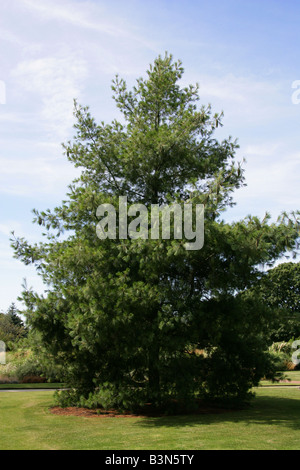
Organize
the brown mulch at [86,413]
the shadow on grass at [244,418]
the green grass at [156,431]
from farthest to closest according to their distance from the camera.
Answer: the brown mulch at [86,413] < the shadow on grass at [244,418] < the green grass at [156,431]

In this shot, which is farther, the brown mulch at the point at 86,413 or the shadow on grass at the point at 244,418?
the brown mulch at the point at 86,413

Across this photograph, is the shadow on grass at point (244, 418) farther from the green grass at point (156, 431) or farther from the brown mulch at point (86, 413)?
the brown mulch at point (86, 413)

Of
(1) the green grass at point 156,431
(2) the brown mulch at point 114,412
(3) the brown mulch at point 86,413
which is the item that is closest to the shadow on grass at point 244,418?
(1) the green grass at point 156,431

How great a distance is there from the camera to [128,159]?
13719mm

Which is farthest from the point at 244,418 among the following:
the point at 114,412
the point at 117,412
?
the point at 114,412

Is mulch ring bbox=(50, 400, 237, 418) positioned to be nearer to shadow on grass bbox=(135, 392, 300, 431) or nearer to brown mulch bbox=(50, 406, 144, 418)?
brown mulch bbox=(50, 406, 144, 418)

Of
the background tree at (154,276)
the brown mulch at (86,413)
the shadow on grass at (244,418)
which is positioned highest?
the background tree at (154,276)

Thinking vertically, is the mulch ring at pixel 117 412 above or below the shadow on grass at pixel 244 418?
below

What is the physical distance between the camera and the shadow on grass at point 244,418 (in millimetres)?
10891

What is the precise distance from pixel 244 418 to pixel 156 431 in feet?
10.2

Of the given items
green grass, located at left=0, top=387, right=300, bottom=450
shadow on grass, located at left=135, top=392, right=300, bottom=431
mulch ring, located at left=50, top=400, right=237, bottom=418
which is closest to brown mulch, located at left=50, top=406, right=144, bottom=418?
mulch ring, located at left=50, top=400, right=237, bottom=418

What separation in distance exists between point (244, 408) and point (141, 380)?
3650 millimetres

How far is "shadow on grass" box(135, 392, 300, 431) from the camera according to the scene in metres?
10.9

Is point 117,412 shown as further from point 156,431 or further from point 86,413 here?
point 156,431
